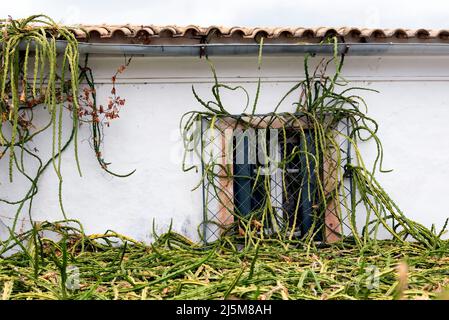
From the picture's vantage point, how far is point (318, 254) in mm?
4074

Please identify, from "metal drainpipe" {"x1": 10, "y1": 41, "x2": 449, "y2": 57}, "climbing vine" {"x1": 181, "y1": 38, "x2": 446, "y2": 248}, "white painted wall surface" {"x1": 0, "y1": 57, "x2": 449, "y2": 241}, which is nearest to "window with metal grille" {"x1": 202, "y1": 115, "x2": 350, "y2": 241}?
"climbing vine" {"x1": 181, "y1": 38, "x2": 446, "y2": 248}

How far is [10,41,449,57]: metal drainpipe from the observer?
4.30 m

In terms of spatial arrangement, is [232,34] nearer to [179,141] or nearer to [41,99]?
[179,141]

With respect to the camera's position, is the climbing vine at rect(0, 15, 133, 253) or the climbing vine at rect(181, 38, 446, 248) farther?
the climbing vine at rect(181, 38, 446, 248)

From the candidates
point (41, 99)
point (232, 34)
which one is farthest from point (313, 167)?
point (41, 99)

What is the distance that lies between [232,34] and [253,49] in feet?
0.75

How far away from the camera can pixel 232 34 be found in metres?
4.43

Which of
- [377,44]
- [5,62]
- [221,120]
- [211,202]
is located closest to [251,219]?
[211,202]

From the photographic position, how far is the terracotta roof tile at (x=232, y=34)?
172 inches

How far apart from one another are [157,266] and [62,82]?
1647 millimetres

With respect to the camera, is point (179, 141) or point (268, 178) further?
point (179, 141)

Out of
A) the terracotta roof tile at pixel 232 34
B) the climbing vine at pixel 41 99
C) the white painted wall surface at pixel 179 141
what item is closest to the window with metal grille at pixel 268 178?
the white painted wall surface at pixel 179 141

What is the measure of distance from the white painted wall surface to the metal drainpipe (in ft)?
0.51

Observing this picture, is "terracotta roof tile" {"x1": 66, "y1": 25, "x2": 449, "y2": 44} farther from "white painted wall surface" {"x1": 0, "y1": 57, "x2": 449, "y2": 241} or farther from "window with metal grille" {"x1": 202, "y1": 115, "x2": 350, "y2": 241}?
"window with metal grille" {"x1": 202, "y1": 115, "x2": 350, "y2": 241}
